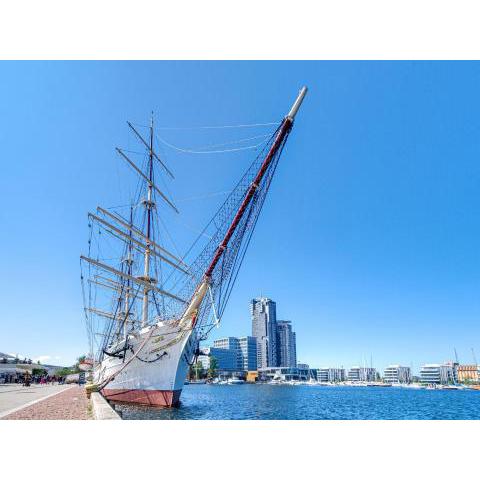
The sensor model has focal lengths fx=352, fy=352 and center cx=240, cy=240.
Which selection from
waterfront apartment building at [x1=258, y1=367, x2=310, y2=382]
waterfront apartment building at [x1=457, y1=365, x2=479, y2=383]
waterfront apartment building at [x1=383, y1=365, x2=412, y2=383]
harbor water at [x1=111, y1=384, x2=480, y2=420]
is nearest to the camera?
harbor water at [x1=111, y1=384, x2=480, y2=420]

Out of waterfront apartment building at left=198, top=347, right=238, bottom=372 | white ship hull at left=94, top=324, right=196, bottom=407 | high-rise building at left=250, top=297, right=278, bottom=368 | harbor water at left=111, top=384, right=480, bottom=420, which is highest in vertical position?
high-rise building at left=250, top=297, right=278, bottom=368

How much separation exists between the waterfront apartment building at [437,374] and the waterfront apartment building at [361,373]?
1919 inches

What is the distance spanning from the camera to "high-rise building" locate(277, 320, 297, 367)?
18938 cm

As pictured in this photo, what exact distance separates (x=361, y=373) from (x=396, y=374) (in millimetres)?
32451

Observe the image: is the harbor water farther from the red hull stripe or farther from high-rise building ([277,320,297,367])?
high-rise building ([277,320,297,367])

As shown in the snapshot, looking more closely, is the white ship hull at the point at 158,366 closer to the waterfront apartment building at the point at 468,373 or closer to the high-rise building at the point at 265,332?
the waterfront apartment building at the point at 468,373

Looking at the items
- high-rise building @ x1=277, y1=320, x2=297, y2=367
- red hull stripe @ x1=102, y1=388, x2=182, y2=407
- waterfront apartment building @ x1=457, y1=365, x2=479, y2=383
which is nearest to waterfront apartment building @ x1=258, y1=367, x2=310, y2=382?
high-rise building @ x1=277, y1=320, x2=297, y2=367

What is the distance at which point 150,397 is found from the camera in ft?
76.9

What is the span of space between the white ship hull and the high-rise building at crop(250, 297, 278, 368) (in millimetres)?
164670

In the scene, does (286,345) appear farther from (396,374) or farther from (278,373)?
(396,374)

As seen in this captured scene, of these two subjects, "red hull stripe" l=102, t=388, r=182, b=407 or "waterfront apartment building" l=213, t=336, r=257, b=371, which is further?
"waterfront apartment building" l=213, t=336, r=257, b=371
